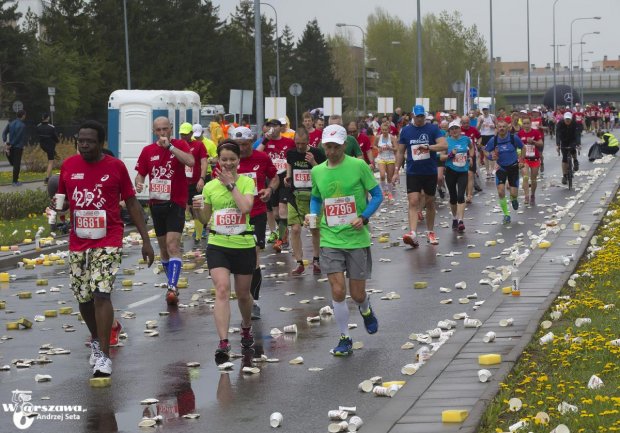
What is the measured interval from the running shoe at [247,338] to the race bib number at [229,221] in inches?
33.5

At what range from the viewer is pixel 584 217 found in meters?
21.9

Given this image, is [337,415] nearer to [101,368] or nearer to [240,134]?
[101,368]

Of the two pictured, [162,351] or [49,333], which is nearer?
[162,351]

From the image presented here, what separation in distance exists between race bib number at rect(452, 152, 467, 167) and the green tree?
9352cm

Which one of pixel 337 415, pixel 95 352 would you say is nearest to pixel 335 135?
pixel 95 352

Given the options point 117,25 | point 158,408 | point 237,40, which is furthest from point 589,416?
point 237,40

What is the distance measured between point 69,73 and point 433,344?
212 ft

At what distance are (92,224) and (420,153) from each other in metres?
10.3

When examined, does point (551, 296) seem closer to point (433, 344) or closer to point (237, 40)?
point (433, 344)

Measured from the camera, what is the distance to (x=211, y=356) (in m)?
10.6

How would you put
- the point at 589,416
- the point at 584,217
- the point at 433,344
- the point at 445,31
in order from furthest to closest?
the point at 445,31 < the point at 584,217 < the point at 433,344 < the point at 589,416

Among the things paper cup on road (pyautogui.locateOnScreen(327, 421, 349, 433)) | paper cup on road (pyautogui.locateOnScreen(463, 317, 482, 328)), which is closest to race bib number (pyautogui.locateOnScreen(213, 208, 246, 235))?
paper cup on road (pyautogui.locateOnScreen(463, 317, 482, 328))

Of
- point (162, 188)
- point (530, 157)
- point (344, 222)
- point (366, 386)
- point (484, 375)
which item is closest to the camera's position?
point (484, 375)

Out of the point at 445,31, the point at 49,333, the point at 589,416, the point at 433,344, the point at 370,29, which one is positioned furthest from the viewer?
the point at 370,29
